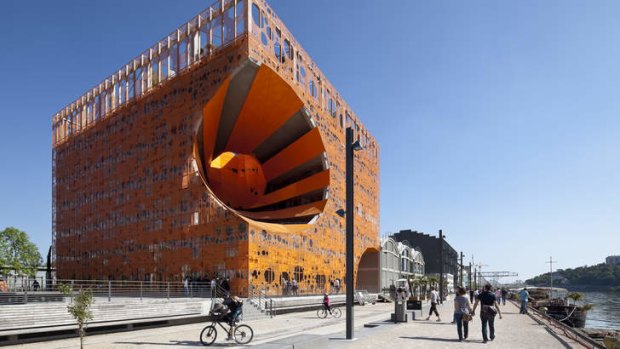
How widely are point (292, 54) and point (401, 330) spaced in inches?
1204

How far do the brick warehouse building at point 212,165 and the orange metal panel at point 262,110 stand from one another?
0.12 meters

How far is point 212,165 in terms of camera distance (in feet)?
145

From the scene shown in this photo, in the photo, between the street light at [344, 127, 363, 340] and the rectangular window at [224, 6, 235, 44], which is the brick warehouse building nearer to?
the rectangular window at [224, 6, 235, 44]

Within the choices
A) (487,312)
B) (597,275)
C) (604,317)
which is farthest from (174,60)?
(597,275)

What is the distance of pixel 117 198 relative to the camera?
1791 inches

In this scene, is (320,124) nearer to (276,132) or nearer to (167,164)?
(276,132)

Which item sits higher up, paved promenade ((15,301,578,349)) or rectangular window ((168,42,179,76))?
rectangular window ((168,42,179,76))

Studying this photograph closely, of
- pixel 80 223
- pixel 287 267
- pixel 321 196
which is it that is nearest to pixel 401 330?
pixel 287 267

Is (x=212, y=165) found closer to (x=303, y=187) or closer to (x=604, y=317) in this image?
(x=303, y=187)

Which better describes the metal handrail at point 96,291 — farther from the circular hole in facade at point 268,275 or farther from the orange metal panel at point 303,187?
the orange metal panel at point 303,187

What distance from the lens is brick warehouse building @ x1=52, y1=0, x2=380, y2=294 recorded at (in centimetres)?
3650

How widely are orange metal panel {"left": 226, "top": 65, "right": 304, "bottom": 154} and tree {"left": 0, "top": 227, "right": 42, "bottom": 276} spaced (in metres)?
32.2

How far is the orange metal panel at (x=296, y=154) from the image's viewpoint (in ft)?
150

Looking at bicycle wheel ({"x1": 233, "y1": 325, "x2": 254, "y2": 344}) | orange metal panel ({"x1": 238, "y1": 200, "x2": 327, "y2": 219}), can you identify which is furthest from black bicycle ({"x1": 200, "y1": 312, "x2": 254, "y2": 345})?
orange metal panel ({"x1": 238, "y1": 200, "x2": 327, "y2": 219})
